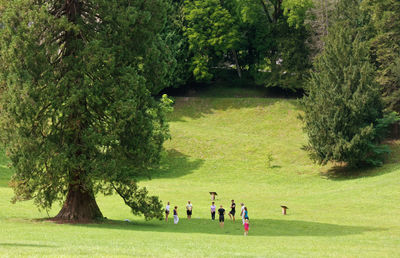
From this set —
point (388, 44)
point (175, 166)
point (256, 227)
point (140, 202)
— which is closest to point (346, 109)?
point (388, 44)

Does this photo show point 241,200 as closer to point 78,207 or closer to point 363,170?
point 363,170

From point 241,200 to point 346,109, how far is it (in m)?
15.9

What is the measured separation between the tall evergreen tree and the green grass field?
9.51ft

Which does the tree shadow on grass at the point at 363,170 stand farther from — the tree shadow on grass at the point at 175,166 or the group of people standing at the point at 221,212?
the group of people standing at the point at 221,212

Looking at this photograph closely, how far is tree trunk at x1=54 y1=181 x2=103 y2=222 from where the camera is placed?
30297mm

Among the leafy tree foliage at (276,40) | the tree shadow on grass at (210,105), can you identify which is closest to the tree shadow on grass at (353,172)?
the tree shadow on grass at (210,105)

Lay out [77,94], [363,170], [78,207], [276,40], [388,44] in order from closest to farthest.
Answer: [77,94] < [78,207] < [363,170] < [388,44] < [276,40]

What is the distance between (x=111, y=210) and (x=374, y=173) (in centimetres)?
2763

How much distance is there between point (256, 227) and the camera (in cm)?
3225

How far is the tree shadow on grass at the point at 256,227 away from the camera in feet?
96.5

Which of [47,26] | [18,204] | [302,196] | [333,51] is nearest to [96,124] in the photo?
[47,26]

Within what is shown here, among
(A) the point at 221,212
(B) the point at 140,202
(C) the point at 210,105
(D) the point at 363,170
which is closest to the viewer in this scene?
(B) the point at 140,202

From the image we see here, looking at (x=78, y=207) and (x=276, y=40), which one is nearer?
(x=78, y=207)

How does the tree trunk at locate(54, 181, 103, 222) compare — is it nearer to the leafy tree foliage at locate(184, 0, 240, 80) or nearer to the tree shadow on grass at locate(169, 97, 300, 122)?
the tree shadow on grass at locate(169, 97, 300, 122)
